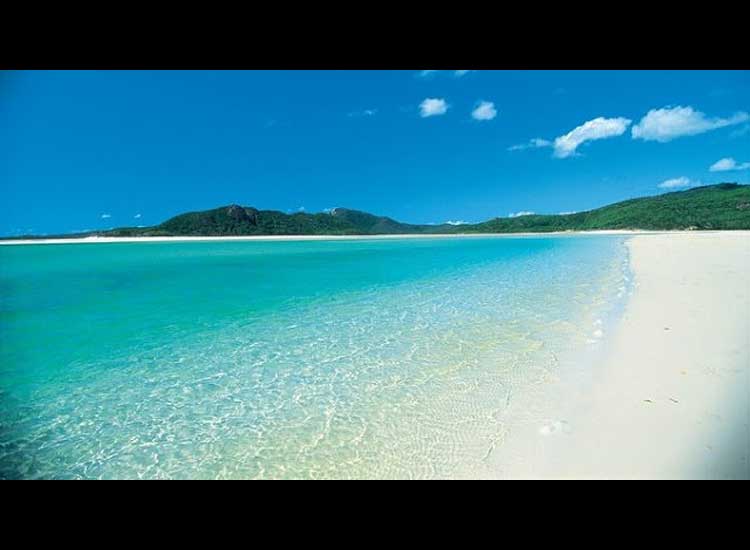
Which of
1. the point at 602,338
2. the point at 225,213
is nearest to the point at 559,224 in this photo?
the point at 225,213

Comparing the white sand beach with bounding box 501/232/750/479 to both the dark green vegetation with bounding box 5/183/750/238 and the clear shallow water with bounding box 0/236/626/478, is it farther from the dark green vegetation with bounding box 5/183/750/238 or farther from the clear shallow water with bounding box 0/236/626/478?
the dark green vegetation with bounding box 5/183/750/238

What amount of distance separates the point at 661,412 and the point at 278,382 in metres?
4.14

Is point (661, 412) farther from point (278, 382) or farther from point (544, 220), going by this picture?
point (544, 220)

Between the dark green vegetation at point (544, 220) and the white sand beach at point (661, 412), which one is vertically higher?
the dark green vegetation at point (544, 220)

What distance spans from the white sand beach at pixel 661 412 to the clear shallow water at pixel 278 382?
533mm

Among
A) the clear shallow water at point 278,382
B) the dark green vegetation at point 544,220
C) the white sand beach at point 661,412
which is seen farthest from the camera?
the dark green vegetation at point 544,220

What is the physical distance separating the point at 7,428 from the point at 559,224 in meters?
122

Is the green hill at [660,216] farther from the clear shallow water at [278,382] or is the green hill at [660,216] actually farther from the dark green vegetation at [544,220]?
the clear shallow water at [278,382]

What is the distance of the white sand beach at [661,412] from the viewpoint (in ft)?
8.29

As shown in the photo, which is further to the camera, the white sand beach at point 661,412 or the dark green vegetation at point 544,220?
the dark green vegetation at point 544,220

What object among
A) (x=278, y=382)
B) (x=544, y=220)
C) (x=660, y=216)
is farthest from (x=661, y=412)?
(x=544, y=220)

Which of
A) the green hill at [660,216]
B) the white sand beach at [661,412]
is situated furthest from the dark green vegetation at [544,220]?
the white sand beach at [661,412]

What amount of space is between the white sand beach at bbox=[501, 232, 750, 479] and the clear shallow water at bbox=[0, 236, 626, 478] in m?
0.53
